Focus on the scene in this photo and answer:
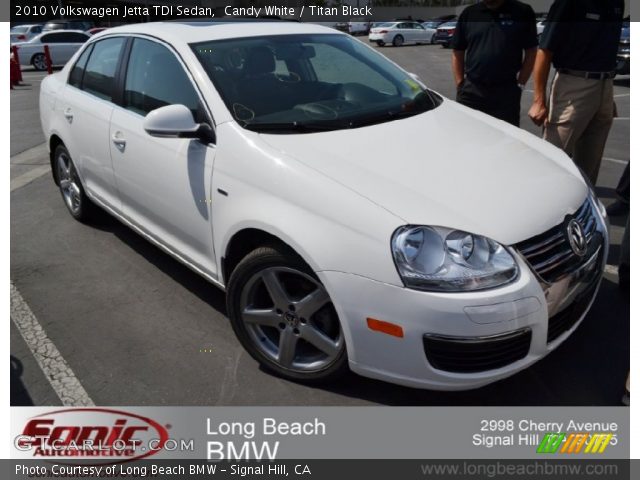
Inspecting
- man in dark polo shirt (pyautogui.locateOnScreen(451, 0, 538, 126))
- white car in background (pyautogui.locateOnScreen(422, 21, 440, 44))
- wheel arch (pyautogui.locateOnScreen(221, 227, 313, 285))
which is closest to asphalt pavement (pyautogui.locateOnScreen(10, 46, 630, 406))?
wheel arch (pyautogui.locateOnScreen(221, 227, 313, 285))

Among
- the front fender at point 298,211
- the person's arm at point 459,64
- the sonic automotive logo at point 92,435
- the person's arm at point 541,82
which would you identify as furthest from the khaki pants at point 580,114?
the sonic automotive logo at point 92,435

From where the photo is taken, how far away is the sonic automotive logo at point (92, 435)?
96.8 inches

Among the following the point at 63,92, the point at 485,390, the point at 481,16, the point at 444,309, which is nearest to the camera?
the point at 444,309

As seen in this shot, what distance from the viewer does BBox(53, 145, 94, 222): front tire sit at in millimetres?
4594

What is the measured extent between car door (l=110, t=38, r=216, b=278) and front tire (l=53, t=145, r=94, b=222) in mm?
1011

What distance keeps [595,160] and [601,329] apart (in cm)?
180

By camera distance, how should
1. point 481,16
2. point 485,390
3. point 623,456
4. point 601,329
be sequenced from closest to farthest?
point 623,456 < point 485,390 < point 601,329 < point 481,16

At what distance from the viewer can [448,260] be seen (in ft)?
7.18

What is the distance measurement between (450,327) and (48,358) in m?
2.24

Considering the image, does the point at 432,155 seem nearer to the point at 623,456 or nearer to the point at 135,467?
the point at 623,456

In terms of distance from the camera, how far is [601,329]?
3129 mm

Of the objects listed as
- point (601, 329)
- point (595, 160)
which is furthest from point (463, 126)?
point (595, 160)

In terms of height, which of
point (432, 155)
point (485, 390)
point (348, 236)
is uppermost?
point (432, 155)

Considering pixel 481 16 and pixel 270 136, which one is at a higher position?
pixel 481 16
